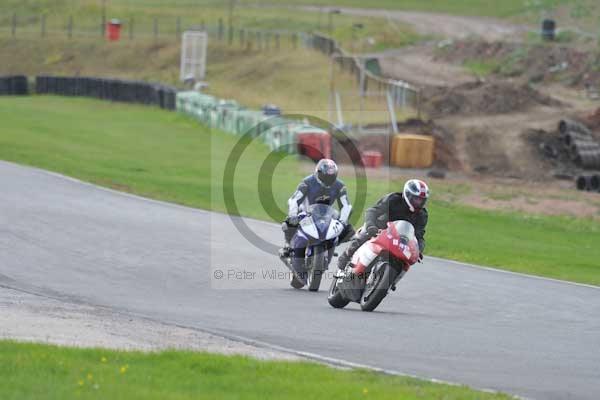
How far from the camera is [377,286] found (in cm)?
1313

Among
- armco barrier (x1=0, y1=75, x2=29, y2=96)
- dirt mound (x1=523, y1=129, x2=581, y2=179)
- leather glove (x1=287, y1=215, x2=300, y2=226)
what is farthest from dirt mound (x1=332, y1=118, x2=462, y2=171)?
leather glove (x1=287, y1=215, x2=300, y2=226)

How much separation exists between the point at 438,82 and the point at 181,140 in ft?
67.3

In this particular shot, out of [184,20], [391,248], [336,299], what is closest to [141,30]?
[184,20]

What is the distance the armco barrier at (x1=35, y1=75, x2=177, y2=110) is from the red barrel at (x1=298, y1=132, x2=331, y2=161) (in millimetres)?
13723

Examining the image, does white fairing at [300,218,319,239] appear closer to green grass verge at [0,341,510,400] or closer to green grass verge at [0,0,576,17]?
green grass verge at [0,341,510,400]

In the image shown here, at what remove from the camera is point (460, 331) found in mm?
12414

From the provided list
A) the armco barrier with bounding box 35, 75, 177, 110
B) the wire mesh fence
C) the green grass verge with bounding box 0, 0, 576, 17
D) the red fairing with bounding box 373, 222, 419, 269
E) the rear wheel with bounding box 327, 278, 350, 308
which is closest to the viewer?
the red fairing with bounding box 373, 222, 419, 269

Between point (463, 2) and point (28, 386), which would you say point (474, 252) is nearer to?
point (28, 386)

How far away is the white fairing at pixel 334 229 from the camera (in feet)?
48.3

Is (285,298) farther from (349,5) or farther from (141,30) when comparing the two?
(349,5)

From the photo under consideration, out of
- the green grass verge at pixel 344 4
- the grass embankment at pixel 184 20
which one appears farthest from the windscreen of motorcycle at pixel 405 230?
the green grass verge at pixel 344 4

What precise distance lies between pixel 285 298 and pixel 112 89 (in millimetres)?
37313

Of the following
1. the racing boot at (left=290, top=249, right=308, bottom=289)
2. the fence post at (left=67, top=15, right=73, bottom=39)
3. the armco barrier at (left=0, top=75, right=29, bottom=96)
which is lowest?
the armco barrier at (left=0, top=75, right=29, bottom=96)

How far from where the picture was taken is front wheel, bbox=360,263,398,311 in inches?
506
